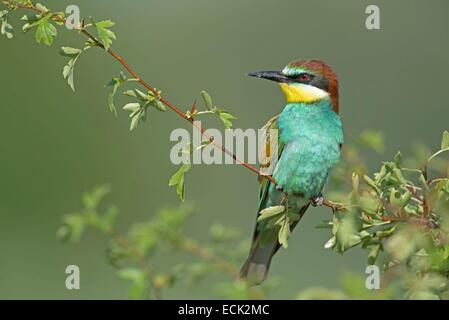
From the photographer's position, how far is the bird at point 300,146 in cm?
226

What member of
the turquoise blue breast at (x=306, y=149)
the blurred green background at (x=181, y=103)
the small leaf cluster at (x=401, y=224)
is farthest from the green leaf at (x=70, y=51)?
the blurred green background at (x=181, y=103)

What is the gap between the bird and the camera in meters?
2.26

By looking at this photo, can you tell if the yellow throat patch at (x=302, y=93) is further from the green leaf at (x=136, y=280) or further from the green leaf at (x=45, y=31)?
the green leaf at (x=45, y=31)

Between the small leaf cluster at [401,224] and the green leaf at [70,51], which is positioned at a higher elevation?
the green leaf at [70,51]

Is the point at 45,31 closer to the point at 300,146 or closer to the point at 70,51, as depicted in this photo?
the point at 70,51

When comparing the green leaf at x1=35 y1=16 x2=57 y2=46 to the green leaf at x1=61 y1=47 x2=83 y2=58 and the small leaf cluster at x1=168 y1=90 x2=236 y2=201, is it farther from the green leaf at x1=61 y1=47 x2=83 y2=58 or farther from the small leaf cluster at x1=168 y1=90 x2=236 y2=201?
Result: the small leaf cluster at x1=168 y1=90 x2=236 y2=201

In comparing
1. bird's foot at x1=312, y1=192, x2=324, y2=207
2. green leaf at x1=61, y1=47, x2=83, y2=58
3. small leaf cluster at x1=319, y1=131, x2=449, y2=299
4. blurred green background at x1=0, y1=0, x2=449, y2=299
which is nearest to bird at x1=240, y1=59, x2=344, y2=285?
bird's foot at x1=312, y1=192, x2=324, y2=207

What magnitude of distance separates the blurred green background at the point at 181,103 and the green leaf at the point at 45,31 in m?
3.05

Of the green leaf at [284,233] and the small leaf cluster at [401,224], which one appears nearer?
the small leaf cluster at [401,224]

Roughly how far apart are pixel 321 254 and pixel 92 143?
1.91 m

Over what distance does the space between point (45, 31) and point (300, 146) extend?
0.96 meters

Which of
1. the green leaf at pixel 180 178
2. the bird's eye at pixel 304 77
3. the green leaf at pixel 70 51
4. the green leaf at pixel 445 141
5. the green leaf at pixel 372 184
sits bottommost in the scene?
the green leaf at pixel 372 184

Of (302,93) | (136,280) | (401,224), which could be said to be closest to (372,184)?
(401,224)
